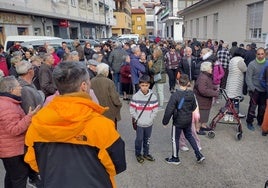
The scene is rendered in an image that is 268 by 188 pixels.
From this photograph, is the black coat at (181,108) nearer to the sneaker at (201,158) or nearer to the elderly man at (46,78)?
the sneaker at (201,158)

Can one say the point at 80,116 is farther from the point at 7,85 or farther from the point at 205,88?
the point at 205,88

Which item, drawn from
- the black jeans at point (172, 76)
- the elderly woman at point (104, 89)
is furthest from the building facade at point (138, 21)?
the elderly woman at point (104, 89)

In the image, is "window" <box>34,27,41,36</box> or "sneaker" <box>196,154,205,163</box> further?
"window" <box>34,27,41,36</box>

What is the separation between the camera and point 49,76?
217 inches

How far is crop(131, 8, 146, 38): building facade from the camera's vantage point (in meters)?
86.9

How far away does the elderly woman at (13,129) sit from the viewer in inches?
117

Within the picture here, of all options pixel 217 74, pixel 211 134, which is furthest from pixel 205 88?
pixel 211 134

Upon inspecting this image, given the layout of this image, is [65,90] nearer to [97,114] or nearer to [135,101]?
[97,114]

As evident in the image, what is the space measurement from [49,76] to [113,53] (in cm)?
387

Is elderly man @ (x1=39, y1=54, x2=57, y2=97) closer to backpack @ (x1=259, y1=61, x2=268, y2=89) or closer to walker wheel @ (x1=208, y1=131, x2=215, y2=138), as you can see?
walker wheel @ (x1=208, y1=131, x2=215, y2=138)

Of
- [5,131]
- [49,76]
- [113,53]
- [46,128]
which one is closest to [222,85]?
[113,53]

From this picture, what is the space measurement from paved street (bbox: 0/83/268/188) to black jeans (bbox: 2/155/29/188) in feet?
4.09

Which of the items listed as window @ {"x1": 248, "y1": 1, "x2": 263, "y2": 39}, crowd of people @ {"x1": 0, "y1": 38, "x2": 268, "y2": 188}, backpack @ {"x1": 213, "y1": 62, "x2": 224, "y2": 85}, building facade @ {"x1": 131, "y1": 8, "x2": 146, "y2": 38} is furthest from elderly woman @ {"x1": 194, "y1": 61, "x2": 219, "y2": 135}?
building facade @ {"x1": 131, "y1": 8, "x2": 146, "y2": 38}

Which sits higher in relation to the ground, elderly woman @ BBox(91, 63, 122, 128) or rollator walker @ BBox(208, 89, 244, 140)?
elderly woman @ BBox(91, 63, 122, 128)
